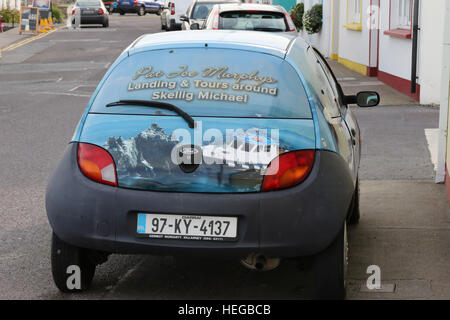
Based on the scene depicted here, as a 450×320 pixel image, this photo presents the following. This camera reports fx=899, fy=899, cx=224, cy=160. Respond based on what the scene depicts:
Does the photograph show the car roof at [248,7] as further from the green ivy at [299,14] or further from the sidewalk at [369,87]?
the green ivy at [299,14]

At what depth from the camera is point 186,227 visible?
481 centimetres

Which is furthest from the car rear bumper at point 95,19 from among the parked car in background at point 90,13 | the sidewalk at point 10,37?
the sidewalk at point 10,37

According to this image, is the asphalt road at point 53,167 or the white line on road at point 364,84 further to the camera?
the white line on road at point 364,84

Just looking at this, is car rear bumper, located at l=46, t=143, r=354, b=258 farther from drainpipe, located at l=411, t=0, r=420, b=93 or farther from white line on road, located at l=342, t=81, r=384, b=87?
white line on road, located at l=342, t=81, r=384, b=87

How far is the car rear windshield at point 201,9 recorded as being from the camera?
87.9 feet

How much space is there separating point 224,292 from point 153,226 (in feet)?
2.68

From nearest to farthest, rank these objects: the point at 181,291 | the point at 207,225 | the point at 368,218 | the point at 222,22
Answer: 1. the point at 207,225
2. the point at 181,291
3. the point at 368,218
4. the point at 222,22

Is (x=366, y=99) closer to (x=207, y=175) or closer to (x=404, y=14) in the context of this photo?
(x=207, y=175)

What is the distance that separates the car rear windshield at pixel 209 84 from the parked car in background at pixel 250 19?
1102 cm

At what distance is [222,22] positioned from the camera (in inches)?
648

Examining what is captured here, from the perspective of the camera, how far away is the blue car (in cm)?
479

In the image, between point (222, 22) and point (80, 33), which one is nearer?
point (222, 22)
